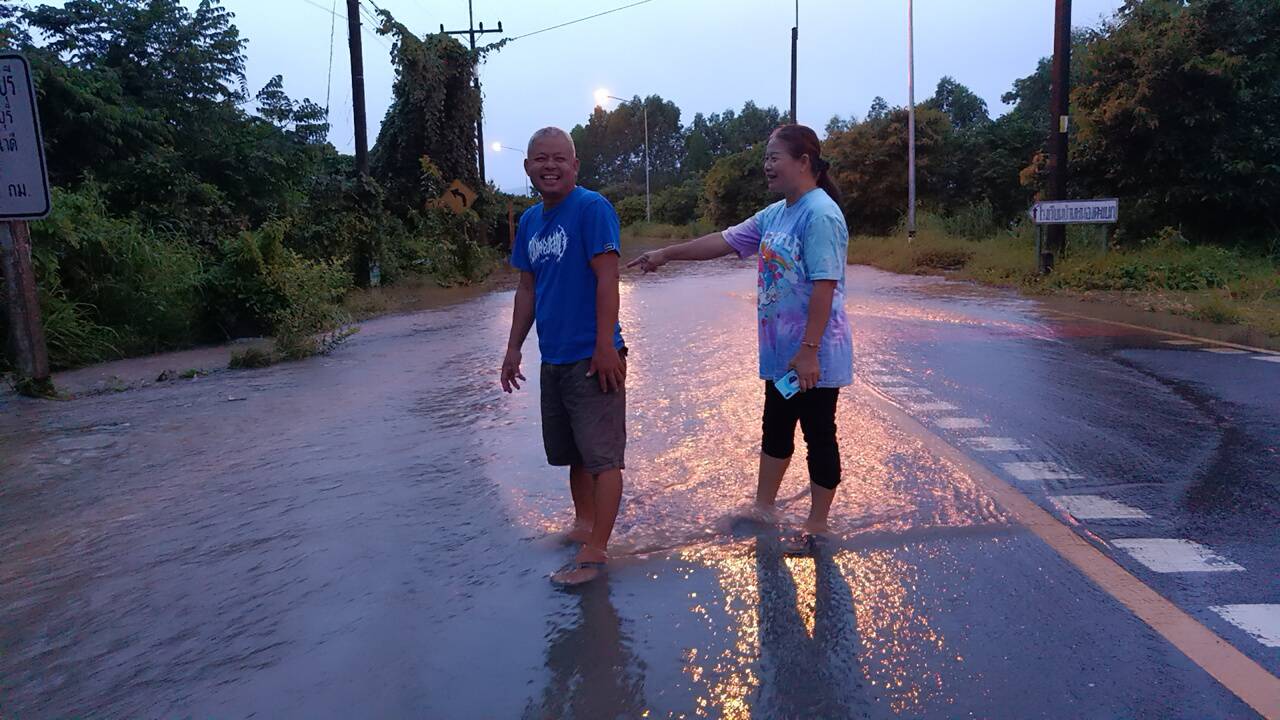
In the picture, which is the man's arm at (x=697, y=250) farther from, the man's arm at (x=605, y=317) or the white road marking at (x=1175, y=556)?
the white road marking at (x=1175, y=556)

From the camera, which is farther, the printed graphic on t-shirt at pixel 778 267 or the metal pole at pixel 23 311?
the metal pole at pixel 23 311

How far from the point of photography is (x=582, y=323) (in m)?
3.82

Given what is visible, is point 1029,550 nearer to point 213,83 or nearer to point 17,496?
point 17,496

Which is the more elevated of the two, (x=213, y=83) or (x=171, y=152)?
(x=213, y=83)

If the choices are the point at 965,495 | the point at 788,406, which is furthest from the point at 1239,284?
the point at 788,406

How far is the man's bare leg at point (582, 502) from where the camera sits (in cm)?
419

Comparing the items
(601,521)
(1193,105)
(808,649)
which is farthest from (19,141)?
(1193,105)

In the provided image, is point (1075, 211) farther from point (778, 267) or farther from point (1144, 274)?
point (778, 267)

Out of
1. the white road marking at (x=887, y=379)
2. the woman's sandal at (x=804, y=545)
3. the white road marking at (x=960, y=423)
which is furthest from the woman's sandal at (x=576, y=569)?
the white road marking at (x=887, y=379)

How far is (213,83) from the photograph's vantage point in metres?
19.2

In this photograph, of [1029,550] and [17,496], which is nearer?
[1029,550]

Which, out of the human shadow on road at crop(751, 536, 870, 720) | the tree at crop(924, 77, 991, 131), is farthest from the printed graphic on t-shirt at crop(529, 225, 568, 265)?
the tree at crop(924, 77, 991, 131)

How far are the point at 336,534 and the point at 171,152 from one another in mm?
13685

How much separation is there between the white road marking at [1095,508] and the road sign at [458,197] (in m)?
20.5
